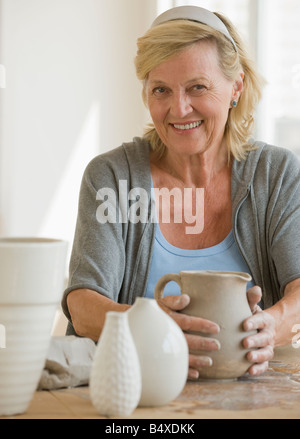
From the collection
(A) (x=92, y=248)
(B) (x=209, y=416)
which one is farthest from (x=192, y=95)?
(B) (x=209, y=416)

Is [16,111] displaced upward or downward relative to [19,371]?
upward

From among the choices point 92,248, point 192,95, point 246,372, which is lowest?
point 246,372

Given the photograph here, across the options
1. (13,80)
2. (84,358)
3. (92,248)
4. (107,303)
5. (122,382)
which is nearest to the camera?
(122,382)

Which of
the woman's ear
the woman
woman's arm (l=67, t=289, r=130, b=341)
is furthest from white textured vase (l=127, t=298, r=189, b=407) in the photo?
the woman's ear

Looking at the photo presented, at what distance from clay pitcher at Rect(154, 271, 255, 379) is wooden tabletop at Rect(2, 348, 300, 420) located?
0.03 meters

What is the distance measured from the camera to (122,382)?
0.86 meters

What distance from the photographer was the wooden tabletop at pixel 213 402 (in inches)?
35.7

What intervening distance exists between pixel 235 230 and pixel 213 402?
74cm

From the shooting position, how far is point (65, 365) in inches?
42.2

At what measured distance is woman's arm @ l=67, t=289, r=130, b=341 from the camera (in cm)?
140

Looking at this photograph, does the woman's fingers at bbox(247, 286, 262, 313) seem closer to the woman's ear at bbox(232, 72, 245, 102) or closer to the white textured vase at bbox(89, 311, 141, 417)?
the white textured vase at bbox(89, 311, 141, 417)

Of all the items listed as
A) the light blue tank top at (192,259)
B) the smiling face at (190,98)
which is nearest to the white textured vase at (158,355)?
the light blue tank top at (192,259)

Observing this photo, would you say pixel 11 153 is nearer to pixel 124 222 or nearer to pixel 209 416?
pixel 124 222

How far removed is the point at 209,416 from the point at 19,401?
0.79 feet
